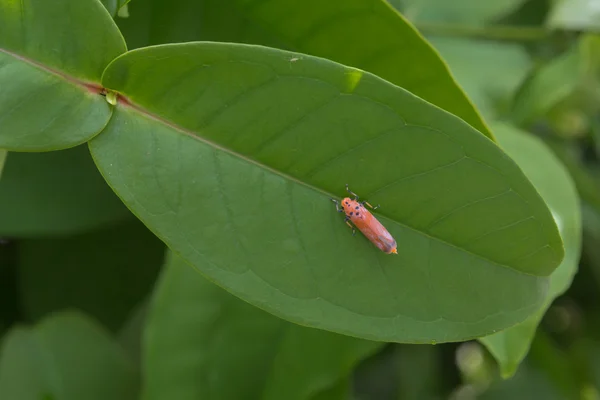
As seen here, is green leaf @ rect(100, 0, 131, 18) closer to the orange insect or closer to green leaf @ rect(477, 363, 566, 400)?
the orange insect

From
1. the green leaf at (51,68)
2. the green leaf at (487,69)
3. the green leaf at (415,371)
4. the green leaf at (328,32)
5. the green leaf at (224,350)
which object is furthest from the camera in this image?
the green leaf at (415,371)

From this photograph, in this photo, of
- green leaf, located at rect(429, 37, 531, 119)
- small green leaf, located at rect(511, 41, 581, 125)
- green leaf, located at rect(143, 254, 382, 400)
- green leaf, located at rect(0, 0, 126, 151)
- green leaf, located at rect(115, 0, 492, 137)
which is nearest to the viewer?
green leaf, located at rect(0, 0, 126, 151)

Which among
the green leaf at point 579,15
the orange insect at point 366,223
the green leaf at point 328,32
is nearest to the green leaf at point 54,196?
the green leaf at point 328,32

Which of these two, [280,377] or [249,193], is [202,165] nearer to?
[249,193]

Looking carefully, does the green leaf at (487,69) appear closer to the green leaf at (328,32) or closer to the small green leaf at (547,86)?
the small green leaf at (547,86)

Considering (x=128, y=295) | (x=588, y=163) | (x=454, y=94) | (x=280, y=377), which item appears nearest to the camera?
(x=454, y=94)

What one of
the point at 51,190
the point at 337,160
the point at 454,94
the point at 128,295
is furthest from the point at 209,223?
the point at 128,295

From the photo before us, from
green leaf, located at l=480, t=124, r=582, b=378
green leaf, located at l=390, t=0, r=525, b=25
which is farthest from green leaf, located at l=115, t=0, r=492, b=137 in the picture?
green leaf, located at l=390, t=0, r=525, b=25
